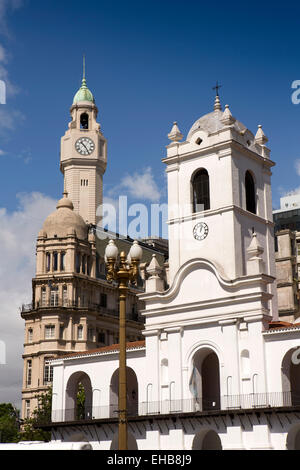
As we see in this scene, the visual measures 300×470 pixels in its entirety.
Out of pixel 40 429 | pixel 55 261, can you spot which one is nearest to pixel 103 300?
pixel 55 261

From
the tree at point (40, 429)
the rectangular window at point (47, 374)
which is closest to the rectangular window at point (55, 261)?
the rectangular window at point (47, 374)

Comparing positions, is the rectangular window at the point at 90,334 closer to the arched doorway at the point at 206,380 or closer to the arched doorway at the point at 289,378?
the arched doorway at the point at 206,380

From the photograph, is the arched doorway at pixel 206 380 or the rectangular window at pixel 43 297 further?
the rectangular window at pixel 43 297

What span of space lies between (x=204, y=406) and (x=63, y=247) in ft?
113

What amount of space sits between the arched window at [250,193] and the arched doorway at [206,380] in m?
10.7

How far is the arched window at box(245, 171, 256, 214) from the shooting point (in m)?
51.7

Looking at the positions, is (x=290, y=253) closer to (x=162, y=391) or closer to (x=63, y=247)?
(x=63, y=247)

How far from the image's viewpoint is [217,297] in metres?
46.0

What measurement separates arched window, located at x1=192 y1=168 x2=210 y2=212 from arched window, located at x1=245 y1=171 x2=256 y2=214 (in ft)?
9.79

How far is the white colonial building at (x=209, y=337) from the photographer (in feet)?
140

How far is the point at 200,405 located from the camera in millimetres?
45219
